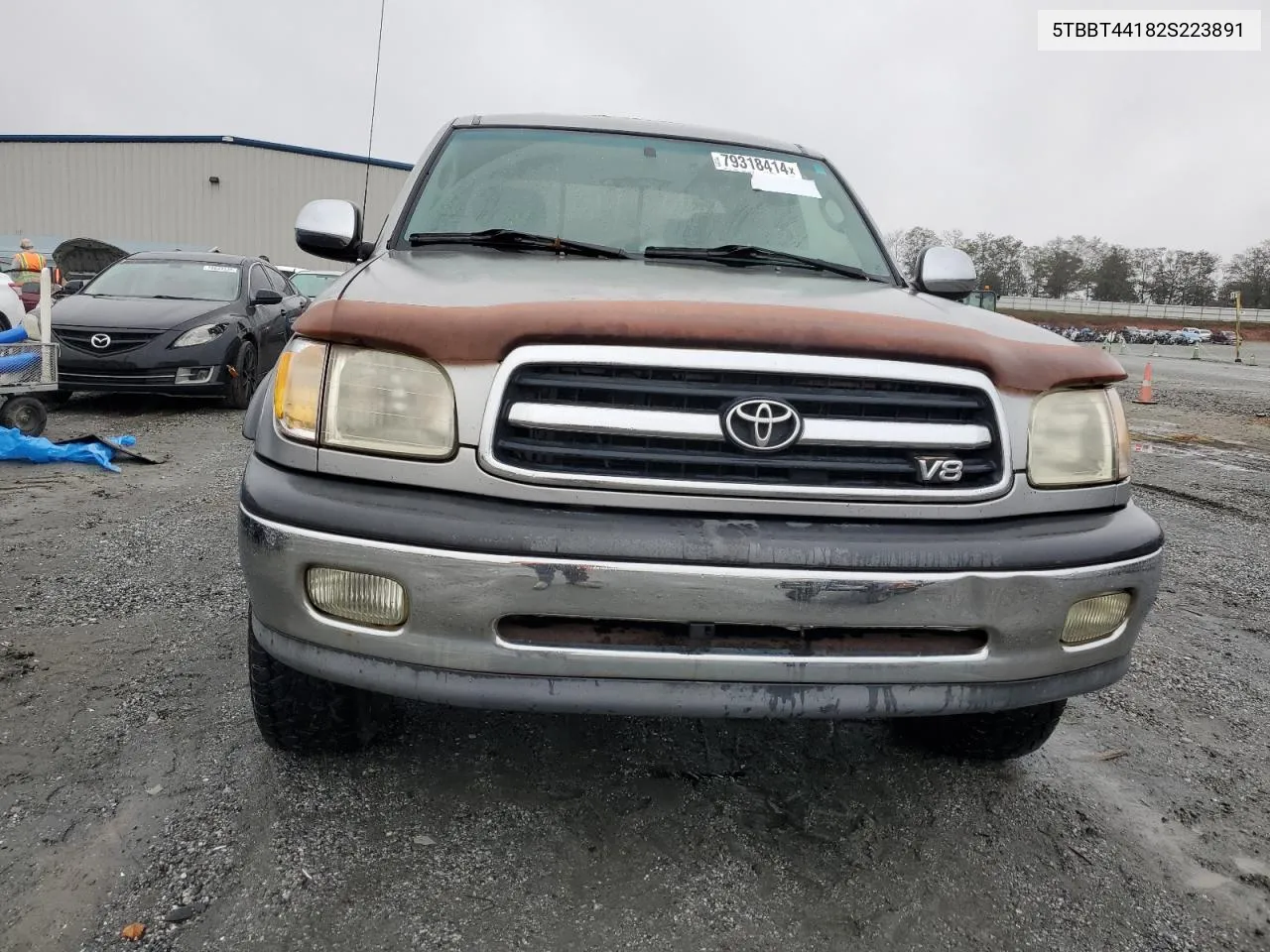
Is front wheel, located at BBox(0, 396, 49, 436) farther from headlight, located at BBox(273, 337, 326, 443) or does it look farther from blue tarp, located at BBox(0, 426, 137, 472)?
headlight, located at BBox(273, 337, 326, 443)

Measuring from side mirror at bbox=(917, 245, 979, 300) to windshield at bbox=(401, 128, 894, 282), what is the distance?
0.16m

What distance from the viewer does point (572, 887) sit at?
182 centimetres

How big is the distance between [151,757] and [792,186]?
2.61m

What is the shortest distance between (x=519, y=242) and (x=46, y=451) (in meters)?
4.65

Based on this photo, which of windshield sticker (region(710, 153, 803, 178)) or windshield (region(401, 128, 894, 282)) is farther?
windshield sticker (region(710, 153, 803, 178))

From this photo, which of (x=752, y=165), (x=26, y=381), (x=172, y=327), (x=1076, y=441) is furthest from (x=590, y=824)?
(x=172, y=327)

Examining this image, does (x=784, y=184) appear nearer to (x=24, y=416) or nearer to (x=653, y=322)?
(x=653, y=322)

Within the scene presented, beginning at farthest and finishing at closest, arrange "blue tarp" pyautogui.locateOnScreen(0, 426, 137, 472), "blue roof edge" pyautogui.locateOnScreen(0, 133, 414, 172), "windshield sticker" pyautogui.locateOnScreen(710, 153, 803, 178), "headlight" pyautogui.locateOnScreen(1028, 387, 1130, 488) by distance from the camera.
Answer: "blue roof edge" pyautogui.locateOnScreen(0, 133, 414, 172) → "blue tarp" pyautogui.locateOnScreen(0, 426, 137, 472) → "windshield sticker" pyautogui.locateOnScreen(710, 153, 803, 178) → "headlight" pyautogui.locateOnScreen(1028, 387, 1130, 488)

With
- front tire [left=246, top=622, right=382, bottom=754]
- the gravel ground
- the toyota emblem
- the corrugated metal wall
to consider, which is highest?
the corrugated metal wall

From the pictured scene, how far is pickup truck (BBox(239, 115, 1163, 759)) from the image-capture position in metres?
1.65

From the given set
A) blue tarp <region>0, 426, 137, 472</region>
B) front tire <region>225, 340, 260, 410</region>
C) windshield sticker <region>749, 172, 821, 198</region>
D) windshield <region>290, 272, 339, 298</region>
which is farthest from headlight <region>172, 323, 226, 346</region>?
windshield <region>290, 272, 339, 298</region>

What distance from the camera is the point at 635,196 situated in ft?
9.48

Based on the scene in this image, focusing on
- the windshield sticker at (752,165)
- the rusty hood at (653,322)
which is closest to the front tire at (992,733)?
the rusty hood at (653,322)

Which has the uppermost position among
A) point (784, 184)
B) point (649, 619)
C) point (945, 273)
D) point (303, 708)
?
point (784, 184)
